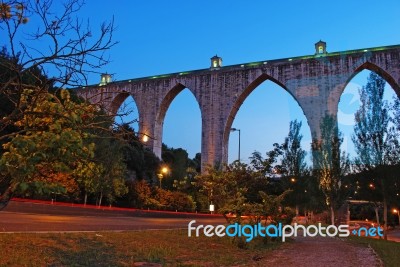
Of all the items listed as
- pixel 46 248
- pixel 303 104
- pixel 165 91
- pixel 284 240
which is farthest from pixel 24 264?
pixel 165 91

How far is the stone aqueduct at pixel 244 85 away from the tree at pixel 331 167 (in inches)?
711

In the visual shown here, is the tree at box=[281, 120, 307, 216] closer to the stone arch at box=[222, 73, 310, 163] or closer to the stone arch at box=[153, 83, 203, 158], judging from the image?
the stone arch at box=[222, 73, 310, 163]

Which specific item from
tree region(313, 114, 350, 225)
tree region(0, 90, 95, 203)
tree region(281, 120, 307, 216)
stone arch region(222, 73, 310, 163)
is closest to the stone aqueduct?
stone arch region(222, 73, 310, 163)

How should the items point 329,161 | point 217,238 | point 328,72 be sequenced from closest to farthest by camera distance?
1. point 217,238
2. point 329,161
3. point 328,72

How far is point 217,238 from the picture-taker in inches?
417

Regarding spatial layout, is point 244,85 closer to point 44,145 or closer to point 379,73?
point 379,73

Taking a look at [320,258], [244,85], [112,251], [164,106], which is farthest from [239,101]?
[112,251]

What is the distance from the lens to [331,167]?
18.2 meters

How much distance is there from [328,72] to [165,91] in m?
16.9

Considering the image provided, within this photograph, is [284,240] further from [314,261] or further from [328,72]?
[328,72]

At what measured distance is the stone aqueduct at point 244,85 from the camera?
37969 millimetres

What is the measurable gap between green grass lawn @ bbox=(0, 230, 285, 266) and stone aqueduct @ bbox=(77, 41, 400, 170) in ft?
92.5

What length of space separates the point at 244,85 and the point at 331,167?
2468 cm

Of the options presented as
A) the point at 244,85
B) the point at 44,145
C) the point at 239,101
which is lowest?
the point at 44,145
